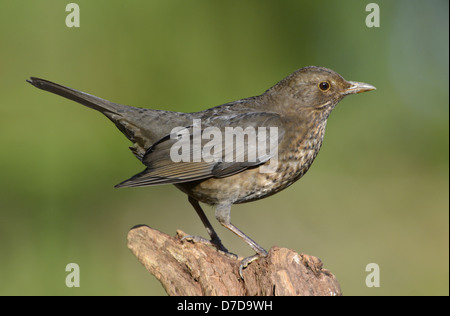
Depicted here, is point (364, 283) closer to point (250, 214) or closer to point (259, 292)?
point (250, 214)

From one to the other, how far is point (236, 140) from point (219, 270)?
1.07 meters

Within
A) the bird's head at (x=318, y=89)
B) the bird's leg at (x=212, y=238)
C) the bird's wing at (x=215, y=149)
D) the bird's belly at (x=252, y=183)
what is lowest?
the bird's leg at (x=212, y=238)

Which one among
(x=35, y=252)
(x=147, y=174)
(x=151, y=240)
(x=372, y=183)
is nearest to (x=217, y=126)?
(x=147, y=174)

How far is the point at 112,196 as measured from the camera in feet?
23.3

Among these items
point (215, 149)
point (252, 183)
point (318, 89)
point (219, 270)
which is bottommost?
point (219, 270)

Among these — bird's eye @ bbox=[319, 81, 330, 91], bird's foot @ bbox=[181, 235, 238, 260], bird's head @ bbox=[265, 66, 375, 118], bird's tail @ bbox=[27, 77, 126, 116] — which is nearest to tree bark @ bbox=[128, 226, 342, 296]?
bird's foot @ bbox=[181, 235, 238, 260]

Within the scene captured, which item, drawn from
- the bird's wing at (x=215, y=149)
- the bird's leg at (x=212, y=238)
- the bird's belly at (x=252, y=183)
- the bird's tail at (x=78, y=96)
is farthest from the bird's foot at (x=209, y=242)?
the bird's tail at (x=78, y=96)

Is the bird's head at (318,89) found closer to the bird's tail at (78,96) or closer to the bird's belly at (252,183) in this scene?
the bird's belly at (252,183)

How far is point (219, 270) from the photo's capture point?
3.72m

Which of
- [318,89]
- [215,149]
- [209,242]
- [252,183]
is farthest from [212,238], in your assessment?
[318,89]

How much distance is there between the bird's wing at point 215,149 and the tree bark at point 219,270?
49 cm

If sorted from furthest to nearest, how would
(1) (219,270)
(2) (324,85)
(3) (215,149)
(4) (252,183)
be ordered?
(2) (324,85) < (3) (215,149) < (4) (252,183) < (1) (219,270)

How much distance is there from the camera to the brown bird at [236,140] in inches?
161

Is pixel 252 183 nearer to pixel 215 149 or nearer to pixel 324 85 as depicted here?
pixel 215 149
